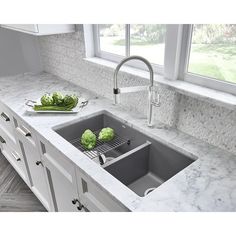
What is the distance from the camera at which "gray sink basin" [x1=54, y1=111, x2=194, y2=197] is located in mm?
1216

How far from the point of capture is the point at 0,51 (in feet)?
7.67

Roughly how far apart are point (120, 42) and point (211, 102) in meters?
0.85

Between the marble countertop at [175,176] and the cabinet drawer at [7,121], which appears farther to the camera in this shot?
the cabinet drawer at [7,121]

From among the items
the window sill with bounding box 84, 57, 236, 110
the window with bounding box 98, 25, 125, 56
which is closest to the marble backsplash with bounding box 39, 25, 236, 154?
the window sill with bounding box 84, 57, 236, 110

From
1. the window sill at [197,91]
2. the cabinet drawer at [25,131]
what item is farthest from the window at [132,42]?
the cabinet drawer at [25,131]

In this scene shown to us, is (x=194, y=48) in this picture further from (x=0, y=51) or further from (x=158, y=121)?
(x=0, y=51)

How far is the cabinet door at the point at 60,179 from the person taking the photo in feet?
4.02

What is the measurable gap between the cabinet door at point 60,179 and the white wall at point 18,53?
1357 millimetres

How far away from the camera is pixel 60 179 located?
4.51 feet

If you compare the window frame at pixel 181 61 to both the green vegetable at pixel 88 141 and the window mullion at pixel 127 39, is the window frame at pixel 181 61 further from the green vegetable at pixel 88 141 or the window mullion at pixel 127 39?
the green vegetable at pixel 88 141

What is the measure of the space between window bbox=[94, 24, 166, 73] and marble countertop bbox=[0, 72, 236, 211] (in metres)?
0.36

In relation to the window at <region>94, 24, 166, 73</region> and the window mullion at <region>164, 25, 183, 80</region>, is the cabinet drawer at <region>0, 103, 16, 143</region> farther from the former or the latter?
the window mullion at <region>164, 25, 183, 80</region>

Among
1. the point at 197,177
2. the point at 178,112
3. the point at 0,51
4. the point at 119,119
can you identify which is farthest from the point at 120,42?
the point at 0,51

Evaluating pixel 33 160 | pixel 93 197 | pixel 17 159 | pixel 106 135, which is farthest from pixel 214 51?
pixel 17 159
